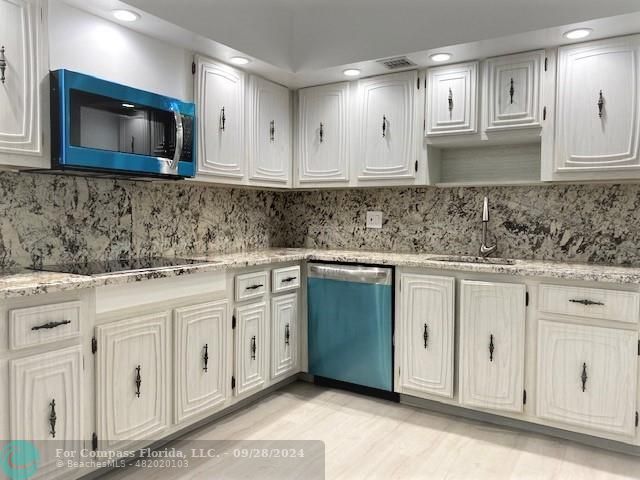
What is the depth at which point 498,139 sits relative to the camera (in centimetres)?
281

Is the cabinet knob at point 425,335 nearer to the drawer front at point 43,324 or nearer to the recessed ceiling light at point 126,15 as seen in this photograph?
the drawer front at point 43,324

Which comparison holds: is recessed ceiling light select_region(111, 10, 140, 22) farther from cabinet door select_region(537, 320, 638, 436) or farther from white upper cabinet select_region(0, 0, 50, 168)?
cabinet door select_region(537, 320, 638, 436)

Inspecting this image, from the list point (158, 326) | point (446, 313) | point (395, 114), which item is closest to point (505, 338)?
point (446, 313)

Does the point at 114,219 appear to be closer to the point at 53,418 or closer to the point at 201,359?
the point at 201,359

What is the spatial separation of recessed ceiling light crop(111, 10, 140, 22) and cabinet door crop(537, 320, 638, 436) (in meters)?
2.50

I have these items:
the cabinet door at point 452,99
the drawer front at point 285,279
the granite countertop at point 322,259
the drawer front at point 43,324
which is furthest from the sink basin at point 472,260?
the drawer front at point 43,324

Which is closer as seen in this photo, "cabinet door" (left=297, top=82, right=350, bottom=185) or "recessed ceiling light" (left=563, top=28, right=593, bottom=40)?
"recessed ceiling light" (left=563, top=28, right=593, bottom=40)

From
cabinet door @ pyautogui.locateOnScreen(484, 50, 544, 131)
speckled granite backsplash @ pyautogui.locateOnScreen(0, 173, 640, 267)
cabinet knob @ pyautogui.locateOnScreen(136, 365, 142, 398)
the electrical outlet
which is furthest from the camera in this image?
the electrical outlet

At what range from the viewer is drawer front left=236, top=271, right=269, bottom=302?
2711 millimetres

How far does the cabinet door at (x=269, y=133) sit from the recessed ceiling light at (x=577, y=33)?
181cm

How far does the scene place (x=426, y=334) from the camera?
280cm

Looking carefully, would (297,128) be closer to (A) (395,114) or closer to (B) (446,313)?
(A) (395,114)

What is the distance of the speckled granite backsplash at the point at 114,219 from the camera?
2.24 metres

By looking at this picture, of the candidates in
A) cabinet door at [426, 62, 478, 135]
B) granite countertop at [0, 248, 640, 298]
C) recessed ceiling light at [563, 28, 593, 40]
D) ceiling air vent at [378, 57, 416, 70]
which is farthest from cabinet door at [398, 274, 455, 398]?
recessed ceiling light at [563, 28, 593, 40]
